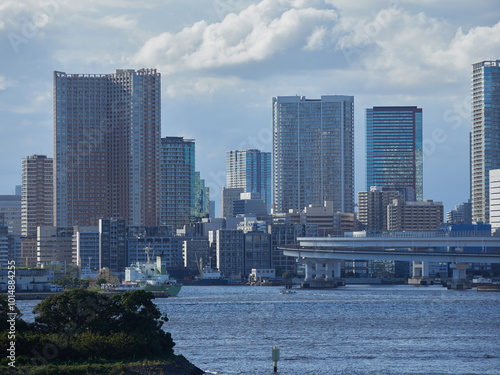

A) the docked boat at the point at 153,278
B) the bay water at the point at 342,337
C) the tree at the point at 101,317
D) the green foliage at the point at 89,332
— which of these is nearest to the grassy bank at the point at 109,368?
the green foliage at the point at 89,332

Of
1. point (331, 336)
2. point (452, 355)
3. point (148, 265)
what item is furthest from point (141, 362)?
point (148, 265)

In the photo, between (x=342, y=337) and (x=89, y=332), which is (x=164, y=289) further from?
(x=89, y=332)

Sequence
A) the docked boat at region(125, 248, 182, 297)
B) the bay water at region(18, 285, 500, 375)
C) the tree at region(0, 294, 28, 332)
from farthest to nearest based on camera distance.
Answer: the docked boat at region(125, 248, 182, 297), the bay water at region(18, 285, 500, 375), the tree at region(0, 294, 28, 332)

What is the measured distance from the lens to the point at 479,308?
12719 cm

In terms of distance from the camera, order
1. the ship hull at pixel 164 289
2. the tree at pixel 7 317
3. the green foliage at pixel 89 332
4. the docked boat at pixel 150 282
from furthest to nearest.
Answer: the docked boat at pixel 150 282, the ship hull at pixel 164 289, the tree at pixel 7 317, the green foliage at pixel 89 332

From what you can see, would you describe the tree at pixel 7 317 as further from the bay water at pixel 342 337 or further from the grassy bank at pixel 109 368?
the bay water at pixel 342 337

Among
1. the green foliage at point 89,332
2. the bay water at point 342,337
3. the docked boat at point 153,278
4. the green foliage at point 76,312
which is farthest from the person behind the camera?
the docked boat at point 153,278

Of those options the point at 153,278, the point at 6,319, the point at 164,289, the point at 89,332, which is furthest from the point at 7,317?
the point at 153,278

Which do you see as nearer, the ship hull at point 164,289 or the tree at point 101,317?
the tree at point 101,317

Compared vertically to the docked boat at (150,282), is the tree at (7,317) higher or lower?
higher

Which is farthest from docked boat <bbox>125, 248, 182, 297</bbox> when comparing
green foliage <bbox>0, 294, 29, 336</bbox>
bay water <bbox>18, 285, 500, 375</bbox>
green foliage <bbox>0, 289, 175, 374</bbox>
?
green foliage <bbox>0, 289, 175, 374</bbox>

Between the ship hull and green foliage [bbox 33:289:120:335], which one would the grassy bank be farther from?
the ship hull

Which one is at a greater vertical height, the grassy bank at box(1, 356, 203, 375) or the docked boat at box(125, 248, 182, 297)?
the grassy bank at box(1, 356, 203, 375)

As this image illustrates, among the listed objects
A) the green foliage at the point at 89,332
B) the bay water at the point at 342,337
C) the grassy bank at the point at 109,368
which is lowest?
the bay water at the point at 342,337
